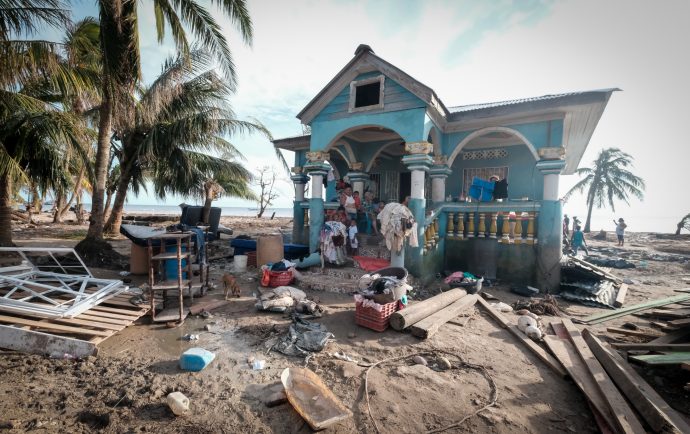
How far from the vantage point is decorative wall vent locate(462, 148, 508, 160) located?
10.6m

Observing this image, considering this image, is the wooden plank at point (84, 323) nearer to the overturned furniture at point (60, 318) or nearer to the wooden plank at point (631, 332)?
the overturned furniture at point (60, 318)

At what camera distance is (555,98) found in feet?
23.8

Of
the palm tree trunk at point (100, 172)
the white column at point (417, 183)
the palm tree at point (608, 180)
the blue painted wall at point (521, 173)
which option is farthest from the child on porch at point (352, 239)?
the palm tree at point (608, 180)

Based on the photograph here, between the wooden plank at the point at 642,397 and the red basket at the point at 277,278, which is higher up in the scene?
the red basket at the point at 277,278

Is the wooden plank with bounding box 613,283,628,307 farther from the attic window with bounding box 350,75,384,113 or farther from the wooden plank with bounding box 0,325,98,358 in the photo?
the wooden plank with bounding box 0,325,98,358

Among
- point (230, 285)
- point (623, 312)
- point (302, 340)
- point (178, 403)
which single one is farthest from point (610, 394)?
point (230, 285)

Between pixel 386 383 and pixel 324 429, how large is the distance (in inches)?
39.8

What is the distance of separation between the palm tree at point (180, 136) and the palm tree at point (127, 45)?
1.92 metres

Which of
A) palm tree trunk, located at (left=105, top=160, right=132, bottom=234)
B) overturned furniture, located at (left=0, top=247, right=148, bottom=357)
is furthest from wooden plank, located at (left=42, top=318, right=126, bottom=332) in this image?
palm tree trunk, located at (left=105, top=160, right=132, bottom=234)

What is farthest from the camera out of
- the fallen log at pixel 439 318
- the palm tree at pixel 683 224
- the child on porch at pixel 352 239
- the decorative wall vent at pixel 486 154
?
the palm tree at pixel 683 224

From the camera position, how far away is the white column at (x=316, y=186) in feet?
29.9

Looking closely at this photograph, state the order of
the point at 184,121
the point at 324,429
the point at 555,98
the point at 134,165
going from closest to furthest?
1. the point at 324,429
2. the point at 555,98
3. the point at 184,121
4. the point at 134,165

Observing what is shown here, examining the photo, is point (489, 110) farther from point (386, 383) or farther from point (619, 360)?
point (386, 383)

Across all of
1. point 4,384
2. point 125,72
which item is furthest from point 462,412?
point 125,72
